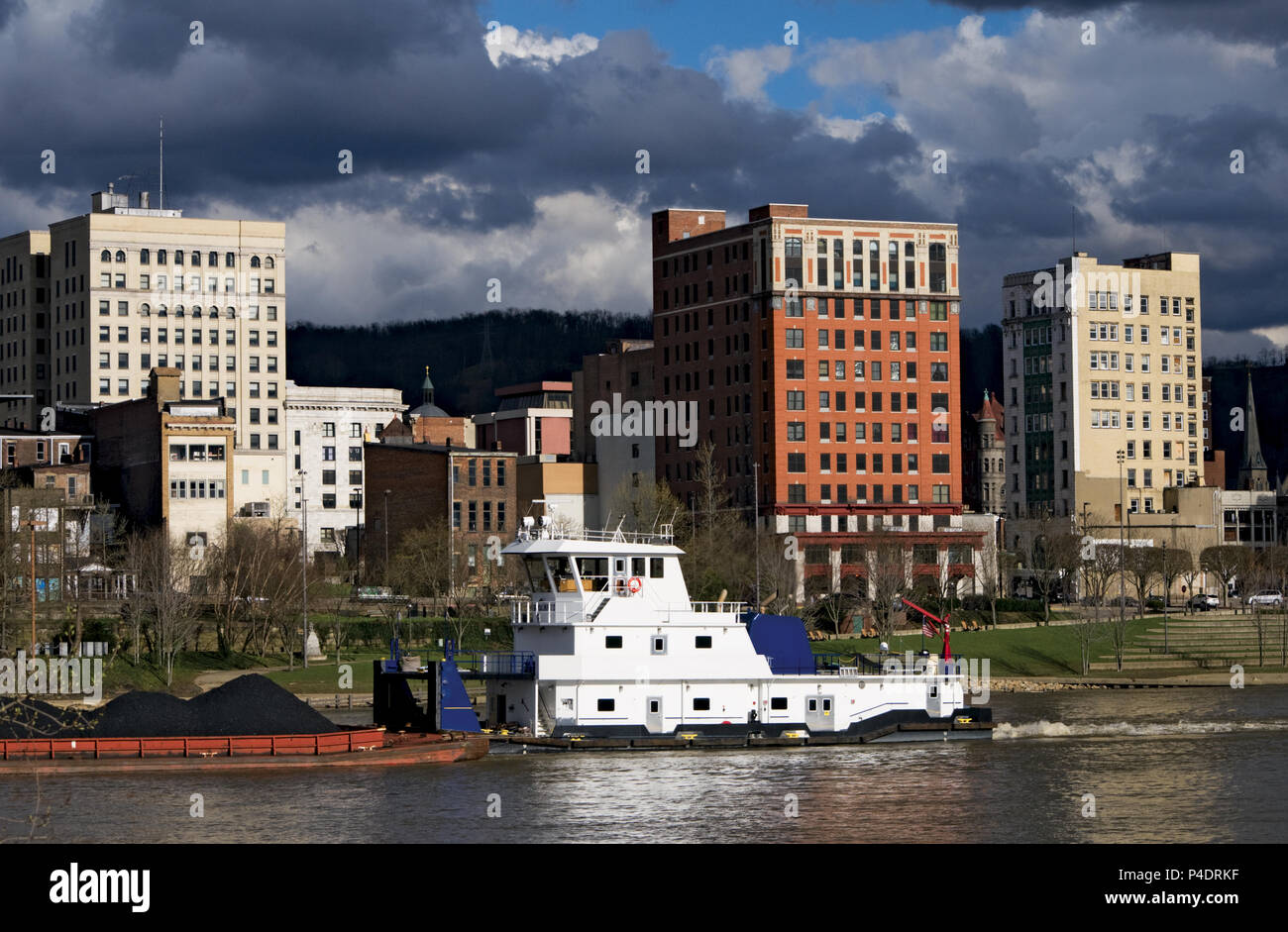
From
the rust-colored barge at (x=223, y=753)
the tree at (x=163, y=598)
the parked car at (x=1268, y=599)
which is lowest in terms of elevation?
the rust-colored barge at (x=223, y=753)

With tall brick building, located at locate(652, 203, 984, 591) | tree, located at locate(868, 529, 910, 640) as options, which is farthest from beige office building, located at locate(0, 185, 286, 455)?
tree, located at locate(868, 529, 910, 640)

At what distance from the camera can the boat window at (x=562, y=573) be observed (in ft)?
217

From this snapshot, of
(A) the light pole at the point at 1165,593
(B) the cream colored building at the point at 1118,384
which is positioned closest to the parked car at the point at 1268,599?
(A) the light pole at the point at 1165,593

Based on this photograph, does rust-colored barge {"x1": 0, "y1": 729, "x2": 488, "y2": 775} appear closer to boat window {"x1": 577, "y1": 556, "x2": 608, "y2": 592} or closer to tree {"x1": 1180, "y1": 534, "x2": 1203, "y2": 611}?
boat window {"x1": 577, "y1": 556, "x2": 608, "y2": 592}

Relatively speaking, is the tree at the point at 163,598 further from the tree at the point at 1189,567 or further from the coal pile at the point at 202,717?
the tree at the point at 1189,567

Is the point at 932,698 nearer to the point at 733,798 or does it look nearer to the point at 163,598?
the point at 733,798

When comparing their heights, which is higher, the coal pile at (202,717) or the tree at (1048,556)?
the tree at (1048,556)

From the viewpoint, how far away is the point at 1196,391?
636 ft

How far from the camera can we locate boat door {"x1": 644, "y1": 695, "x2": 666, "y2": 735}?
6594cm

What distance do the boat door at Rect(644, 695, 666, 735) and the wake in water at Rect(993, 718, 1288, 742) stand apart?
1457 cm

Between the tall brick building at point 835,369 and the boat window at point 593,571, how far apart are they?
286 feet

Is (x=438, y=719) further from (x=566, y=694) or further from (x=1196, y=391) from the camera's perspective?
(x=1196, y=391)
